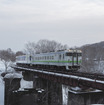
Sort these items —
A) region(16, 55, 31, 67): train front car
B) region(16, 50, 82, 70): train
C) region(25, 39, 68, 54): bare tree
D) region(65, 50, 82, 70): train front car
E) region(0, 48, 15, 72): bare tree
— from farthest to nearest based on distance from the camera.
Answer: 1. region(25, 39, 68, 54): bare tree
2. region(0, 48, 15, 72): bare tree
3. region(16, 55, 31, 67): train front car
4. region(16, 50, 82, 70): train
5. region(65, 50, 82, 70): train front car

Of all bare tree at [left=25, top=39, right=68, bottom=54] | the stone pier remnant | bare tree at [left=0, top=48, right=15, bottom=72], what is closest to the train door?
→ the stone pier remnant

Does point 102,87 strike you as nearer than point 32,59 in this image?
Yes

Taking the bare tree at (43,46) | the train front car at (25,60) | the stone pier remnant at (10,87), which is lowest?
the stone pier remnant at (10,87)

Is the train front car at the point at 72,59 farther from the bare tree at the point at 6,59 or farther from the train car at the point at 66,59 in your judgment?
the bare tree at the point at 6,59

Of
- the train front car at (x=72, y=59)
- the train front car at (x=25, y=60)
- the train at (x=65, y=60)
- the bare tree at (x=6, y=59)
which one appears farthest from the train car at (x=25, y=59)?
the train front car at (x=72, y=59)

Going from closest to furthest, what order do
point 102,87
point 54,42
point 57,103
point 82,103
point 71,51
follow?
point 102,87 < point 82,103 < point 71,51 < point 57,103 < point 54,42

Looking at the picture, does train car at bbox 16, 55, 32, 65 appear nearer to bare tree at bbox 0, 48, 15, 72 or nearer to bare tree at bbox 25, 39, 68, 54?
bare tree at bbox 0, 48, 15, 72

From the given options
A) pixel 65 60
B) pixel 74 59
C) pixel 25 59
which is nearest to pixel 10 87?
pixel 65 60

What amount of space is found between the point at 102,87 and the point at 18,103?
16739 mm

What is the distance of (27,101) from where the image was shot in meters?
30.8

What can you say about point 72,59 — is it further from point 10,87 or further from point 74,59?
point 10,87

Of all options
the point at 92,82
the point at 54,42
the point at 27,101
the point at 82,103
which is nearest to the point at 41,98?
the point at 27,101

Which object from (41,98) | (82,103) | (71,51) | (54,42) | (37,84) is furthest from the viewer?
(54,42)

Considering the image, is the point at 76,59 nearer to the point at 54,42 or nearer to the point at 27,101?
the point at 27,101
